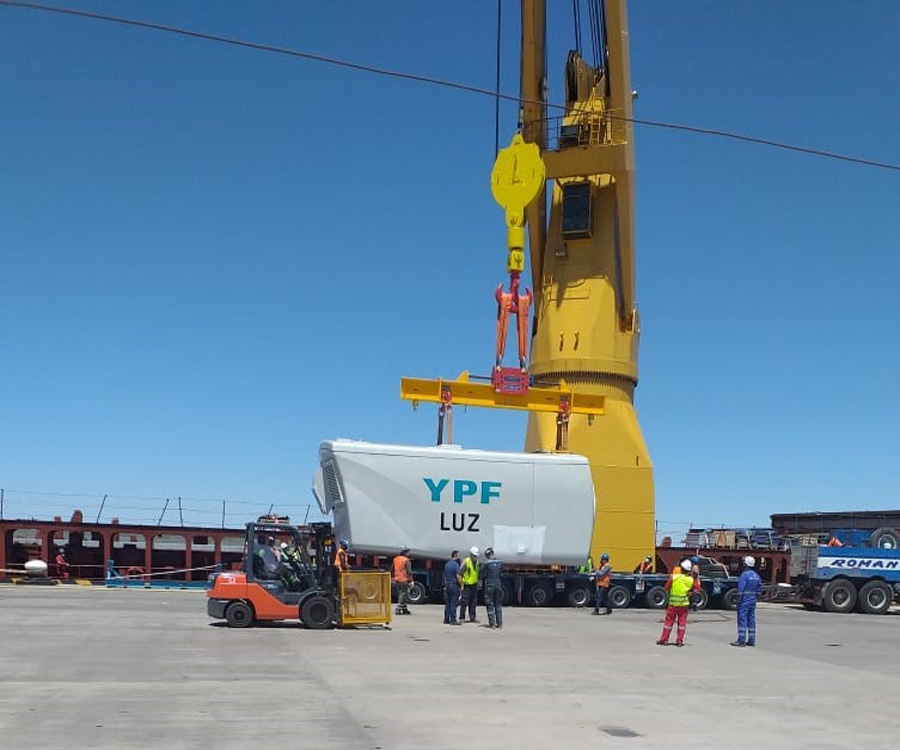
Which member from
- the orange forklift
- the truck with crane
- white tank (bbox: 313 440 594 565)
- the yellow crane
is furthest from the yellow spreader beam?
the orange forklift

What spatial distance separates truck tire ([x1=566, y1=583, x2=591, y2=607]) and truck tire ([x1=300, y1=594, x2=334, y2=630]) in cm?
1082

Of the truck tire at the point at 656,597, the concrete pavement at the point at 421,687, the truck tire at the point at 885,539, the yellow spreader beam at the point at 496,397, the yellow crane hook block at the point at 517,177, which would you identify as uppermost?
the yellow crane hook block at the point at 517,177

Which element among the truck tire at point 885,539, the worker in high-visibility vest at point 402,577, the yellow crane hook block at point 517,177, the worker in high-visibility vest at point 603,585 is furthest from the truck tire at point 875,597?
the yellow crane hook block at point 517,177

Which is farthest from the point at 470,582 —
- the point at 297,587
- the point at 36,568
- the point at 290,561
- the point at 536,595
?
the point at 36,568

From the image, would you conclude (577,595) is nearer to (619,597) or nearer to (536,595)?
(619,597)

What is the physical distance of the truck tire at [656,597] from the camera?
27484 millimetres

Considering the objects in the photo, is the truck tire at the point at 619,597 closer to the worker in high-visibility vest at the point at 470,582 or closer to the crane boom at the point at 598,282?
the crane boom at the point at 598,282

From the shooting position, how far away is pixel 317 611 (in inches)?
695

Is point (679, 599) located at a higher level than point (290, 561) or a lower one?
lower

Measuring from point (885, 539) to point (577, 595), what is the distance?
9451mm

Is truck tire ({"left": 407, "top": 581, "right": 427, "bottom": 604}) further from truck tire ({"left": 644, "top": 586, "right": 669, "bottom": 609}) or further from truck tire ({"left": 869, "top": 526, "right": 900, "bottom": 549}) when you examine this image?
truck tire ({"left": 869, "top": 526, "right": 900, "bottom": 549})

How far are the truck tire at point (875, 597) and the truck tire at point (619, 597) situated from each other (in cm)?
653

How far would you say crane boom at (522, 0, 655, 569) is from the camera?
104 ft

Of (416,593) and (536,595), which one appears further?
(536,595)
